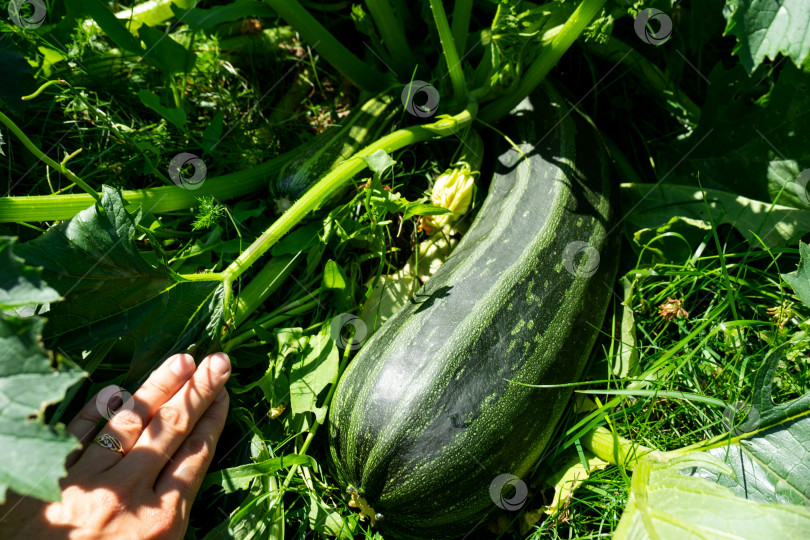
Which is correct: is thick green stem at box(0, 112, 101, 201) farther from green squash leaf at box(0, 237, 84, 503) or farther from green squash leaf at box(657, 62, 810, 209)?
green squash leaf at box(657, 62, 810, 209)

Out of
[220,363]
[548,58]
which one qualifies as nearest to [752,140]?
[548,58]

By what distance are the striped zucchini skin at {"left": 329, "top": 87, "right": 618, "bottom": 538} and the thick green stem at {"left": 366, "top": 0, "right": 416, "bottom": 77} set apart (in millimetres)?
696

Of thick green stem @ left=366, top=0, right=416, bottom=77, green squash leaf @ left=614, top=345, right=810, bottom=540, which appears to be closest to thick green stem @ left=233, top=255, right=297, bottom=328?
thick green stem @ left=366, top=0, right=416, bottom=77

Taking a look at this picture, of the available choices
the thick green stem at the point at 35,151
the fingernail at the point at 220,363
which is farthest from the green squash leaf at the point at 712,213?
the thick green stem at the point at 35,151

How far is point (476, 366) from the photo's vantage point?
1.88m

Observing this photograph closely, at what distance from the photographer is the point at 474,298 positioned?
1977 mm

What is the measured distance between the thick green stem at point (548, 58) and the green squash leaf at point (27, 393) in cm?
161

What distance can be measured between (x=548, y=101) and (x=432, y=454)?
4.60ft

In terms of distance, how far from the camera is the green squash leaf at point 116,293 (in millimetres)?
1774

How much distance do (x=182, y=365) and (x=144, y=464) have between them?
11.8 inches

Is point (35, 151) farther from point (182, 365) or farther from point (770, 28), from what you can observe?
point (770, 28)

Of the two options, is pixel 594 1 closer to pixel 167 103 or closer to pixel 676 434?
pixel 676 434

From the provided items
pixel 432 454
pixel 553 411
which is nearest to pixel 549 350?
pixel 553 411

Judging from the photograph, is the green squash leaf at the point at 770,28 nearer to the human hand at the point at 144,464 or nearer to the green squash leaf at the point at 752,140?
the green squash leaf at the point at 752,140
